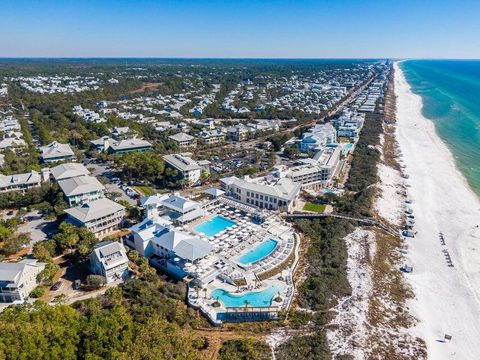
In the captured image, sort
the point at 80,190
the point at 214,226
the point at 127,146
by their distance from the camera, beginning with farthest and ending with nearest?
the point at 127,146
the point at 80,190
the point at 214,226

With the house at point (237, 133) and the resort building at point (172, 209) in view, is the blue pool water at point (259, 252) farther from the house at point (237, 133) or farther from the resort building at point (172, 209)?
the house at point (237, 133)

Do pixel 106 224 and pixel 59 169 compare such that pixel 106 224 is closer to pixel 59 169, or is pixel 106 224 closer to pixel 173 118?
pixel 59 169

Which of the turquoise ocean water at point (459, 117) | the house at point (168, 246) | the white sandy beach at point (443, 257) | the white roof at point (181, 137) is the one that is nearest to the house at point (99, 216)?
the house at point (168, 246)

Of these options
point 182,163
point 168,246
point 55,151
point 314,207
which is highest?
point 168,246

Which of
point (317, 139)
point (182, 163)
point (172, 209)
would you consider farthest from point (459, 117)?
point (172, 209)

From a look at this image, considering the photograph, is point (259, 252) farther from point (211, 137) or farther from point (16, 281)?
point (211, 137)

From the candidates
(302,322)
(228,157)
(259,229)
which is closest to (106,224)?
(259,229)

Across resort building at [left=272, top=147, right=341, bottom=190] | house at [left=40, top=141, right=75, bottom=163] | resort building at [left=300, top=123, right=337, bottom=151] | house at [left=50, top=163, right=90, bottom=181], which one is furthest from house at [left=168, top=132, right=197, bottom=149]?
resort building at [left=272, top=147, right=341, bottom=190]
